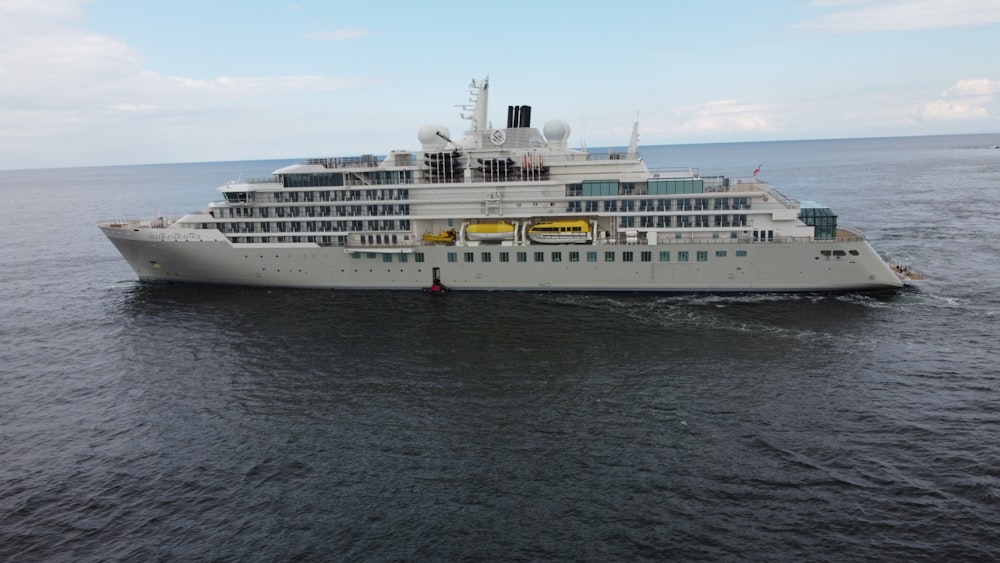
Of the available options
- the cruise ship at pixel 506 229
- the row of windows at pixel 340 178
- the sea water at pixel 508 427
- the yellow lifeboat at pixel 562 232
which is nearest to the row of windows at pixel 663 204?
the cruise ship at pixel 506 229

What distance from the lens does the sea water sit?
21.9m

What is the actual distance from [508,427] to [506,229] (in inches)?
1046

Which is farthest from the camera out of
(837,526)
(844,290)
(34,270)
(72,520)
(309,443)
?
(34,270)

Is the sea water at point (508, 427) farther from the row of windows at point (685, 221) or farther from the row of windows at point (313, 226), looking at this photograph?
the row of windows at point (313, 226)

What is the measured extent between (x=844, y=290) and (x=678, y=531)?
3598 cm

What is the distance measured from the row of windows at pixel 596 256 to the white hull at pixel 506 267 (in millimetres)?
158

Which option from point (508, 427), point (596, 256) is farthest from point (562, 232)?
point (508, 427)

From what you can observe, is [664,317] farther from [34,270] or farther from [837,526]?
[34,270]

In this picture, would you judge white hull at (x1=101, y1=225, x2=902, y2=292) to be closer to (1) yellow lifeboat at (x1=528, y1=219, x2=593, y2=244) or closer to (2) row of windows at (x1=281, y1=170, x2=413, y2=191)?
(1) yellow lifeboat at (x1=528, y1=219, x2=593, y2=244)

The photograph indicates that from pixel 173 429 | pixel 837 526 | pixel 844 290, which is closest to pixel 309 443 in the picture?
pixel 173 429

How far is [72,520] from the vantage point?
23594 mm

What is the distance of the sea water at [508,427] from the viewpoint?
71.8ft

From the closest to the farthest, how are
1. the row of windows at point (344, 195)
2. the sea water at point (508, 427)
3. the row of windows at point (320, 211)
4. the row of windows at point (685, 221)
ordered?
the sea water at point (508, 427) → the row of windows at point (685, 221) → the row of windows at point (344, 195) → the row of windows at point (320, 211)

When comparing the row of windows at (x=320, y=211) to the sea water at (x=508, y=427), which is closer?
the sea water at (x=508, y=427)
